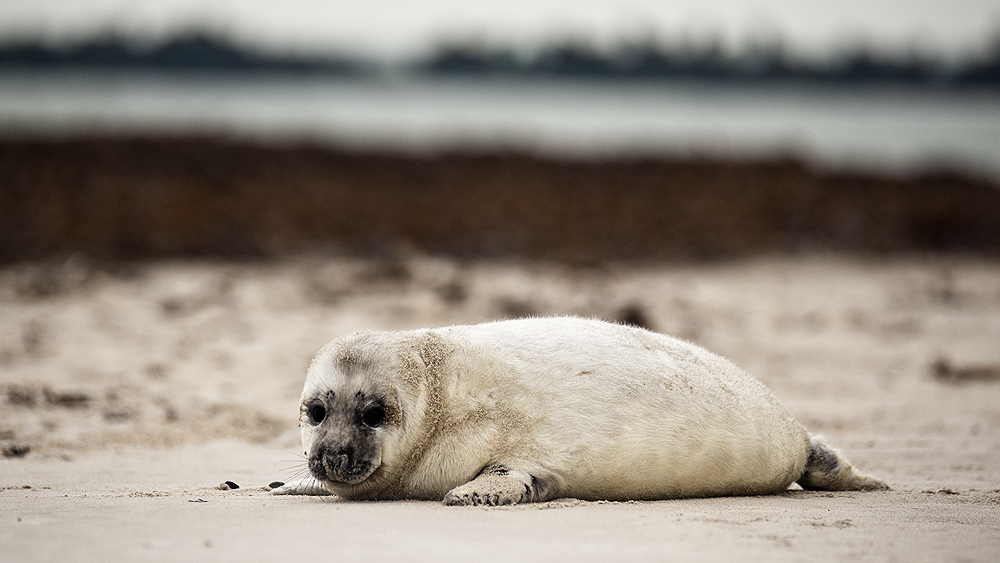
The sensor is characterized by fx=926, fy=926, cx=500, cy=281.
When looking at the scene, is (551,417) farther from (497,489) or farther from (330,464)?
(330,464)

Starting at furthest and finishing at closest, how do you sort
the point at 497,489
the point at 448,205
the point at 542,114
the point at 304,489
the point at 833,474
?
1. the point at 542,114
2. the point at 448,205
3. the point at 833,474
4. the point at 304,489
5. the point at 497,489

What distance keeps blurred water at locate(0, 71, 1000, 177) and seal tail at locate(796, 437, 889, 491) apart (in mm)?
16691

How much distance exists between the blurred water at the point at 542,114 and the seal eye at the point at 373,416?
17.1 m

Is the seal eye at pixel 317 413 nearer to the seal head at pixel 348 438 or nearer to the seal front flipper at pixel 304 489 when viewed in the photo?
the seal head at pixel 348 438

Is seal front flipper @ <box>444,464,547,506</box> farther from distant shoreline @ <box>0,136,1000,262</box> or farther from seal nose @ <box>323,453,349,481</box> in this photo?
distant shoreline @ <box>0,136,1000,262</box>

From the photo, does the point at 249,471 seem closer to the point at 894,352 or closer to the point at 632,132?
the point at 894,352

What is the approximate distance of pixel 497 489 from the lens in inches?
138

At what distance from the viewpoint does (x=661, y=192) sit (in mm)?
16656

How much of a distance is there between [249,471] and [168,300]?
16.9 feet

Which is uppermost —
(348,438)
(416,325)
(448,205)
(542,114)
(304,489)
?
(542,114)

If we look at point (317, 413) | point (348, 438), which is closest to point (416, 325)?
point (317, 413)

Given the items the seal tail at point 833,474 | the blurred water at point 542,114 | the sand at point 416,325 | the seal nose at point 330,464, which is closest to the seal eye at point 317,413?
the seal nose at point 330,464

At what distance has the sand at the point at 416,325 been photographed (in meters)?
2.98

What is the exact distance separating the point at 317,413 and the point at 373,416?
0.25m
